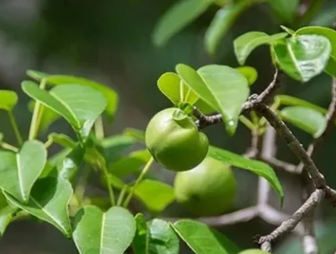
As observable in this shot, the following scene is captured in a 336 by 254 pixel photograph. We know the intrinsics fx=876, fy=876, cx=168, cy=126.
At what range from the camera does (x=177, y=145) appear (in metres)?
1.00

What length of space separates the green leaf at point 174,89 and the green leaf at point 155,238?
172 mm

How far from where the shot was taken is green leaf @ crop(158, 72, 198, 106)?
3.42ft

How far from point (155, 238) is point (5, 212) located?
0.67ft

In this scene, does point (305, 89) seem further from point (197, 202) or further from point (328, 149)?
point (197, 202)

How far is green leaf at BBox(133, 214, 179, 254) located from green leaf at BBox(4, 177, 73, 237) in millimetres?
100

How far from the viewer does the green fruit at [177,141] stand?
100 centimetres

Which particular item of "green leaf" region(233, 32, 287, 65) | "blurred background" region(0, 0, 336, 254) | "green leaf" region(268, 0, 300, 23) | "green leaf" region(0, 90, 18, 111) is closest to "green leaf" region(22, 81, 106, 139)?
"green leaf" region(0, 90, 18, 111)

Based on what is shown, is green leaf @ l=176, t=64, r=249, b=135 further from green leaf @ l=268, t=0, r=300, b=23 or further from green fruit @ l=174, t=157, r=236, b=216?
green leaf @ l=268, t=0, r=300, b=23

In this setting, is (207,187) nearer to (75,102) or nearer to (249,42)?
(75,102)

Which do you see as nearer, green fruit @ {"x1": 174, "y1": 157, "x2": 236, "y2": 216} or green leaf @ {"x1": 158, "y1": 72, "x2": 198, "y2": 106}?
green leaf @ {"x1": 158, "y1": 72, "x2": 198, "y2": 106}

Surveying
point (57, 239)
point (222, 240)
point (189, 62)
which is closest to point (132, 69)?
point (189, 62)

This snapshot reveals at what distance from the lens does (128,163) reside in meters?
1.41

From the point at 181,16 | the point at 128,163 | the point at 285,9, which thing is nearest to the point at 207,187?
the point at 128,163

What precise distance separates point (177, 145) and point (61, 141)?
333 mm
